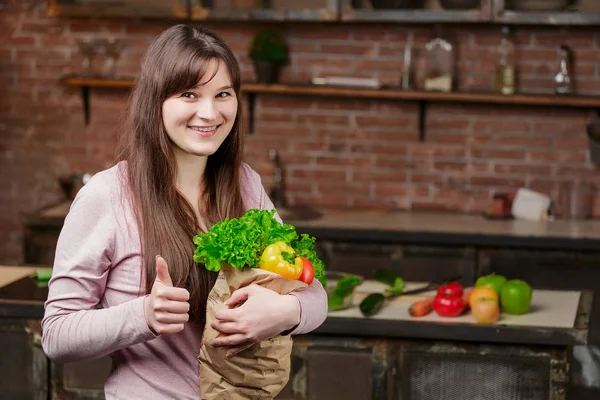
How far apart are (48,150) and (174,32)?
3.49 metres

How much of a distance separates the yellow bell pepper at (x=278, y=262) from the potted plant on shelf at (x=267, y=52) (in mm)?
3069

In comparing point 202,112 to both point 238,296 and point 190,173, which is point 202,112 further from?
point 238,296

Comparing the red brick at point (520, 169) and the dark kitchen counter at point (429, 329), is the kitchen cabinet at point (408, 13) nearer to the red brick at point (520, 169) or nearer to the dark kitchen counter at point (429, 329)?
the red brick at point (520, 169)

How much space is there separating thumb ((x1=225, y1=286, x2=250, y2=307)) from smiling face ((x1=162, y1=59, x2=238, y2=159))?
274 mm

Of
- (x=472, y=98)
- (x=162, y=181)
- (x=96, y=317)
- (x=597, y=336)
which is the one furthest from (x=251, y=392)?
(x=472, y=98)

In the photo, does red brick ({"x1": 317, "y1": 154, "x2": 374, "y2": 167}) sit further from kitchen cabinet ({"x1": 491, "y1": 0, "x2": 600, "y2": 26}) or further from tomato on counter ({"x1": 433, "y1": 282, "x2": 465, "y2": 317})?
tomato on counter ({"x1": 433, "y1": 282, "x2": 465, "y2": 317})

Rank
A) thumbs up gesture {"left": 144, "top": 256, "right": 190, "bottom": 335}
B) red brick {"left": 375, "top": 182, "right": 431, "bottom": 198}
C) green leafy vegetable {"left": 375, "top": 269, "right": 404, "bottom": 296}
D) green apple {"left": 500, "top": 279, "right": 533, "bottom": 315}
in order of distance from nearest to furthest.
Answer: thumbs up gesture {"left": 144, "top": 256, "right": 190, "bottom": 335}, green apple {"left": 500, "top": 279, "right": 533, "bottom": 315}, green leafy vegetable {"left": 375, "top": 269, "right": 404, "bottom": 296}, red brick {"left": 375, "top": 182, "right": 431, "bottom": 198}

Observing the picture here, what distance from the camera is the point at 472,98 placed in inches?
180

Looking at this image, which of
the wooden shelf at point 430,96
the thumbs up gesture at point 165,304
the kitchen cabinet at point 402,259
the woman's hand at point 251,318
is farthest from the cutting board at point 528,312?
the wooden shelf at point 430,96

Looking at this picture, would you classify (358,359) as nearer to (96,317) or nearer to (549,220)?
(96,317)

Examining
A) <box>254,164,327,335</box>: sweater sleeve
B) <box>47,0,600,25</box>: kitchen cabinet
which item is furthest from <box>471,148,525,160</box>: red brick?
<box>254,164,327,335</box>: sweater sleeve

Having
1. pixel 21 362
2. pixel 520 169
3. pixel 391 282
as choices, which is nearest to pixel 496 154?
pixel 520 169

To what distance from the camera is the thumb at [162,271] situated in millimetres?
1638

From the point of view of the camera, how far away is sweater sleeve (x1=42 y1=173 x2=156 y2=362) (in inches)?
66.3
